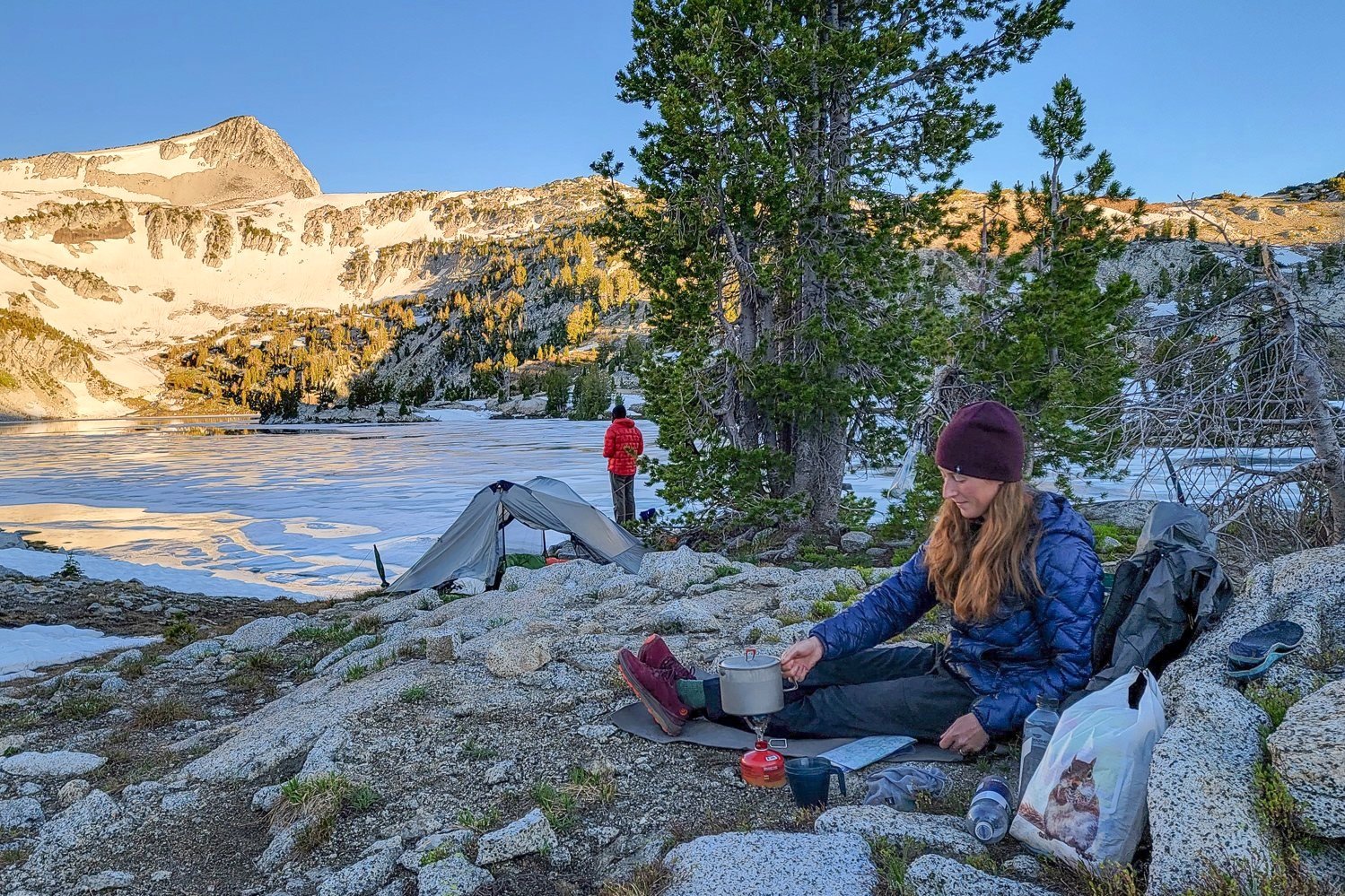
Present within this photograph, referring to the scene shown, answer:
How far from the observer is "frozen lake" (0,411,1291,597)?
53.9 feet

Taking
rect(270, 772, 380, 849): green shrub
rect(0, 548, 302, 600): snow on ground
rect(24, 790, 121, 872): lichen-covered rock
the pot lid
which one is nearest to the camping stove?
the pot lid

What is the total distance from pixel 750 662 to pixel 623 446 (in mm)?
11598

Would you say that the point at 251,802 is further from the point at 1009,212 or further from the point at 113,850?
the point at 1009,212

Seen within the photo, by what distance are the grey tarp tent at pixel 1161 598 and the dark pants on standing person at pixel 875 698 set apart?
749 mm

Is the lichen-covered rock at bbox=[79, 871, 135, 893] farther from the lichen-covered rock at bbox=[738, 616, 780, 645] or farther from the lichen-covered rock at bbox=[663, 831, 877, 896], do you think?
the lichen-covered rock at bbox=[738, 616, 780, 645]

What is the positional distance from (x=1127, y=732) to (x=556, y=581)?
845cm

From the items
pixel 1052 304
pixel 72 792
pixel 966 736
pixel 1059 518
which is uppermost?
pixel 1052 304

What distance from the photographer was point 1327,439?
21.3 ft

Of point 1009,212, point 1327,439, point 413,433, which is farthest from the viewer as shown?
point 413,433

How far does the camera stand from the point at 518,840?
375 centimetres

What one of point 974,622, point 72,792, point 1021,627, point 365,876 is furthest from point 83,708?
point 1021,627

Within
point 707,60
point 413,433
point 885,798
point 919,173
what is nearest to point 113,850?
point 885,798

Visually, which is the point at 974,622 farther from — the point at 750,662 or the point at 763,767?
the point at 763,767

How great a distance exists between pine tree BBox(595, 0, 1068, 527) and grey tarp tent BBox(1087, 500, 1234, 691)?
820 cm
